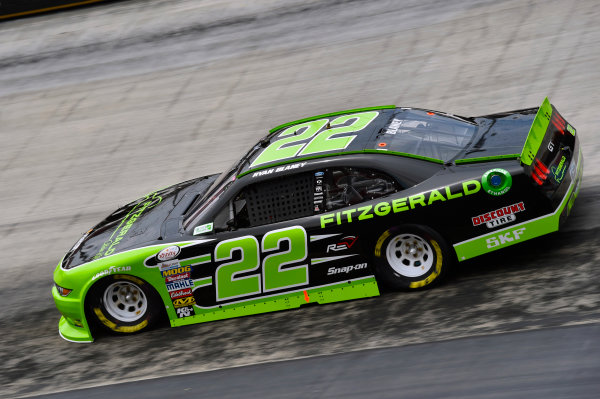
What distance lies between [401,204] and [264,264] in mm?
1338

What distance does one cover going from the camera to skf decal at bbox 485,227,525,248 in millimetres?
6961

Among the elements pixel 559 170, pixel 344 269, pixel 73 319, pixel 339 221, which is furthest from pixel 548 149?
pixel 73 319

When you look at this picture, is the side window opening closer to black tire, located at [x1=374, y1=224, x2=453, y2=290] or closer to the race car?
the race car

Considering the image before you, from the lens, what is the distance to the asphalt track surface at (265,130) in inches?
250

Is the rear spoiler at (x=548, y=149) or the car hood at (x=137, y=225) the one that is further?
the car hood at (x=137, y=225)

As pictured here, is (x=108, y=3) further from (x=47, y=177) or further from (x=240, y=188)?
(x=240, y=188)

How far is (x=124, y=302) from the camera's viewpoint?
7852mm

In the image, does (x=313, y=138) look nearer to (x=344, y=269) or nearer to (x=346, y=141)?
(x=346, y=141)

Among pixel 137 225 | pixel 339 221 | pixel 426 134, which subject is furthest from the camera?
pixel 137 225

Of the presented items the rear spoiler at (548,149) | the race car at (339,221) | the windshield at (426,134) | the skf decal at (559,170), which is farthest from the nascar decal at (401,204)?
the skf decal at (559,170)

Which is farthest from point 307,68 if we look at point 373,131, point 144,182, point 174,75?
point 373,131

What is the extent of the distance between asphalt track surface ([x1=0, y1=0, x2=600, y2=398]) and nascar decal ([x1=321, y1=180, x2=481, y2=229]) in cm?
81

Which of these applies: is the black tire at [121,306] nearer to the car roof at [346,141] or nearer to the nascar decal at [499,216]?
the car roof at [346,141]

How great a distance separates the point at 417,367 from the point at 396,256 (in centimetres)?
138
